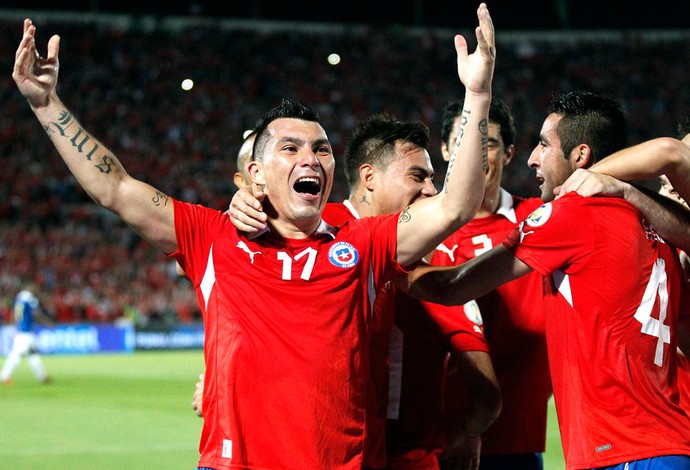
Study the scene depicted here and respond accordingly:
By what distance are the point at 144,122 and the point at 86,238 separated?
6200 millimetres

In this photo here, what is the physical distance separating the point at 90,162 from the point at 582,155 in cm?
200

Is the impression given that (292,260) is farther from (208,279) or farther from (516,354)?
(516,354)

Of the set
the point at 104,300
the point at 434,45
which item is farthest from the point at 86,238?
the point at 434,45

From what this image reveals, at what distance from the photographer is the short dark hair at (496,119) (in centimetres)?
550

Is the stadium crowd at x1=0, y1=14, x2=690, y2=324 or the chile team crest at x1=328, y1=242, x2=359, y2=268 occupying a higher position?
the stadium crowd at x1=0, y1=14, x2=690, y2=324

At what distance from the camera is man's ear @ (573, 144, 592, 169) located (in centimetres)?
403

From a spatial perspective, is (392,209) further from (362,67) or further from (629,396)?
(362,67)

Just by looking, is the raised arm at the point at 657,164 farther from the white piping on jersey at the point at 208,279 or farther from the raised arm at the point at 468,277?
the white piping on jersey at the point at 208,279

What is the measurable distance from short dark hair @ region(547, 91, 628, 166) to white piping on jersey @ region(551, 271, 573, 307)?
21.7 inches

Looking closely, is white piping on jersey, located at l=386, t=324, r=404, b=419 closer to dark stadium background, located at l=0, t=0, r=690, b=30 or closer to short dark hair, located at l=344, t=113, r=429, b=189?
short dark hair, located at l=344, t=113, r=429, b=189

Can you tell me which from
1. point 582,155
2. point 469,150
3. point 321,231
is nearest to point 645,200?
point 582,155

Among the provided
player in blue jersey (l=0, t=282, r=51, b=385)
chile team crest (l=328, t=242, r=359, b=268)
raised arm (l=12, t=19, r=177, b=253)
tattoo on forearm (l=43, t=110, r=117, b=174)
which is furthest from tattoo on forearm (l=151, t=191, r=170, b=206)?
player in blue jersey (l=0, t=282, r=51, b=385)

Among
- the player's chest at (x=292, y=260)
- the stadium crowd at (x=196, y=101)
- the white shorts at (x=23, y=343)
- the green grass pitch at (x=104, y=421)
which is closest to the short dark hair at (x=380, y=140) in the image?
the player's chest at (x=292, y=260)

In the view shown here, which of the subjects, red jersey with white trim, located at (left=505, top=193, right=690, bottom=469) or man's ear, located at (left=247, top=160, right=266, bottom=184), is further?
man's ear, located at (left=247, top=160, right=266, bottom=184)
